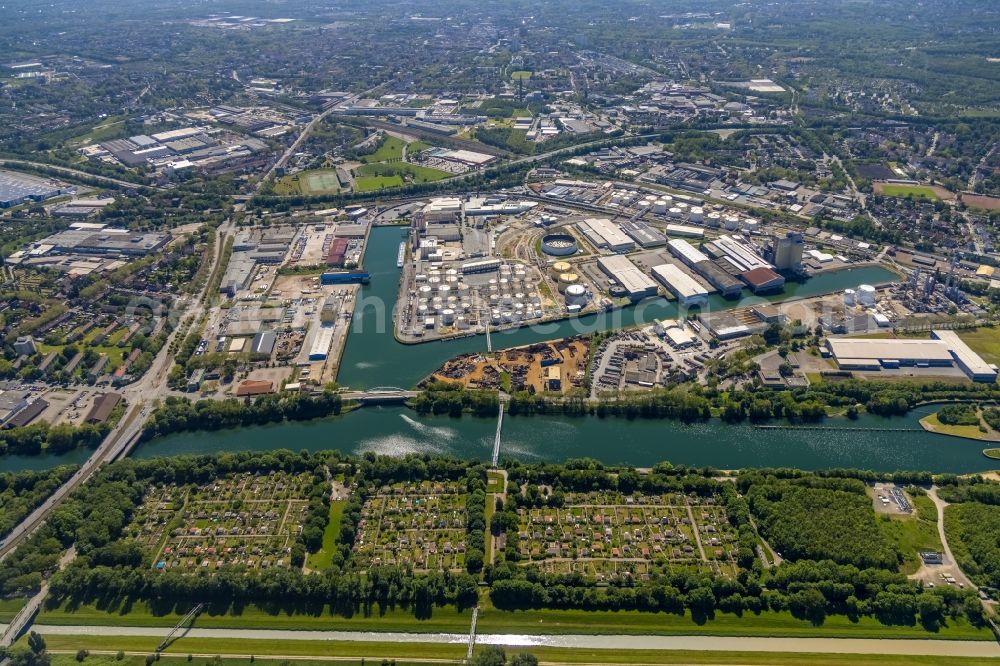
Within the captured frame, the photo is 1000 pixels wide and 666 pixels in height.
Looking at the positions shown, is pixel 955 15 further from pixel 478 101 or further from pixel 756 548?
pixel 756 548

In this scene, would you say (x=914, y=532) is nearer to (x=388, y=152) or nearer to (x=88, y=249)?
(x=88, y=249)

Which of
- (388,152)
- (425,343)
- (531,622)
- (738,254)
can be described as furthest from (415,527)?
(388,152)

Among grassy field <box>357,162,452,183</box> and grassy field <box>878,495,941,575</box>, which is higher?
grassy field <box>357,162,452,183</box>

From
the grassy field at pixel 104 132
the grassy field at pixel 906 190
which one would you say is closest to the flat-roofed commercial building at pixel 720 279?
the grassy field at pixel 906 190

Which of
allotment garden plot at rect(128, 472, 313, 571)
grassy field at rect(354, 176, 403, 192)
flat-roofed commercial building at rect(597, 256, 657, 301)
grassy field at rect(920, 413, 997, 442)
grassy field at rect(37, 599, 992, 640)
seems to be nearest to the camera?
grassy field at rect(37, 599, 992, 640)

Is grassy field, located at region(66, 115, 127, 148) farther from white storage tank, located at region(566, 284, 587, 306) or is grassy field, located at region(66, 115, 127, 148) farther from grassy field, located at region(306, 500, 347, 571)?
grassy field, located at region(306, 500, 347, 571)

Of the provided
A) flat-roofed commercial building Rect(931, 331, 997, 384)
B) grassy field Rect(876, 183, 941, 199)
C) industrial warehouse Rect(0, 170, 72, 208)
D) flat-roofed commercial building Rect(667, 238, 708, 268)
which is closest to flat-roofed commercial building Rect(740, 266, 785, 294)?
flat-roofed commercial building Rect(667, 238, 708, 268)
